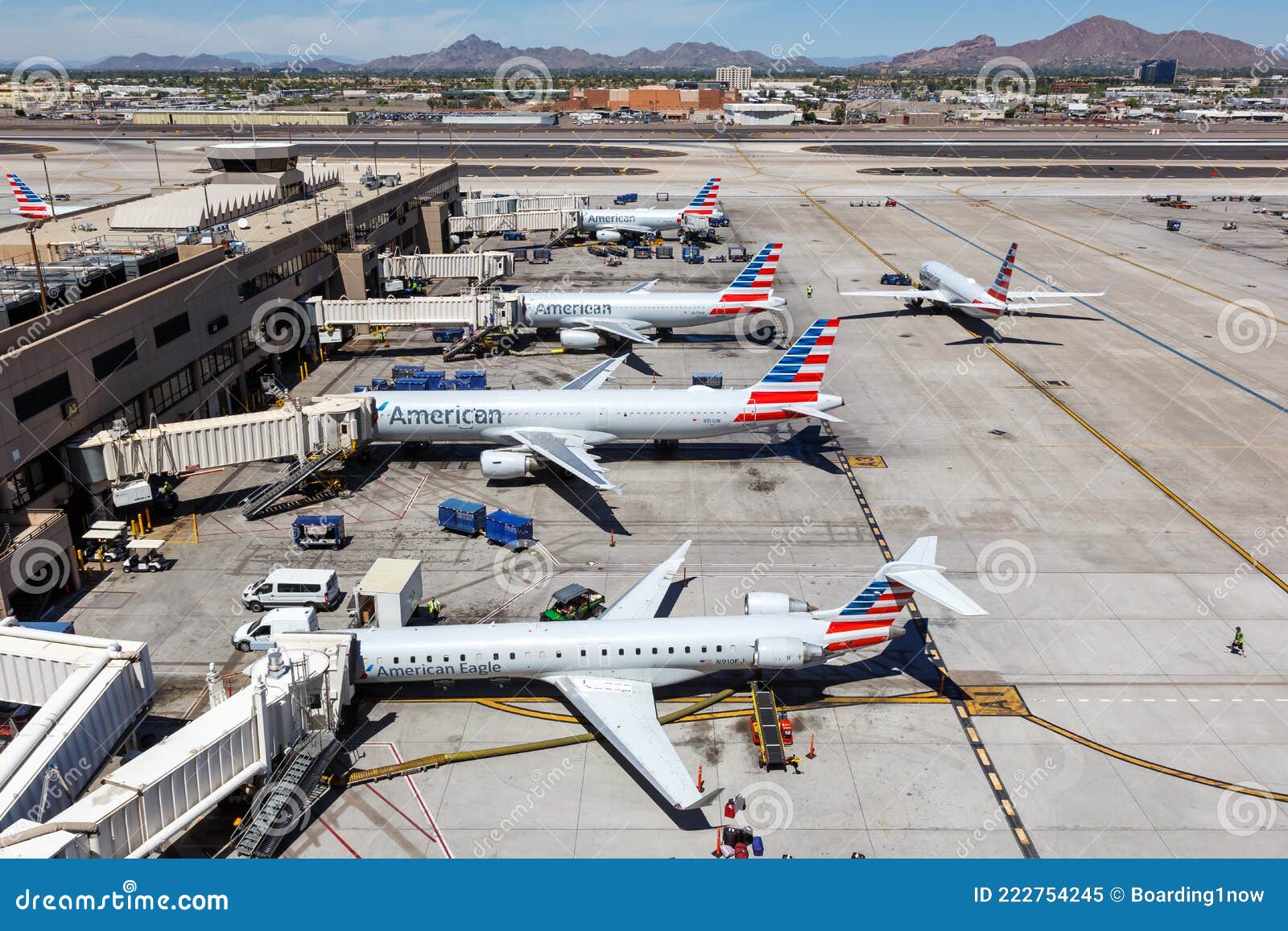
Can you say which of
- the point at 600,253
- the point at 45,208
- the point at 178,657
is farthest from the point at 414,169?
the point at 178,657

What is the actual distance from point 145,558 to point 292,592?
32.9ft

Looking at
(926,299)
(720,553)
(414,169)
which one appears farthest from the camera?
(414,169)

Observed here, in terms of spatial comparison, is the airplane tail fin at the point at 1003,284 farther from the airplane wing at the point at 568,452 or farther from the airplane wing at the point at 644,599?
the airplane wing at the point at 644,599

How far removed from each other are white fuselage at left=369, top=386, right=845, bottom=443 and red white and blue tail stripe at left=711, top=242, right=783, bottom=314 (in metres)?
23.7

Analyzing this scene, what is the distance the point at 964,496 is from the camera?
54062mm

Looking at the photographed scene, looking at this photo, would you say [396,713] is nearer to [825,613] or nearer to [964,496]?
[825,613]

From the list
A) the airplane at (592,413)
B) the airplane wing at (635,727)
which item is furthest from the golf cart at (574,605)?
the airplane at (592,413)

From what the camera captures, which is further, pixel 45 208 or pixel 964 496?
pixel 45 208

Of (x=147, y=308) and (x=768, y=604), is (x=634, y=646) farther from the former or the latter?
(x=147, y=308)

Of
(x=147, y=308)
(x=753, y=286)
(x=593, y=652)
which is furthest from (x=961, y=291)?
(x=147, y=308)

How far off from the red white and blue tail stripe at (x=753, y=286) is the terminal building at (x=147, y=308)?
1387 inches

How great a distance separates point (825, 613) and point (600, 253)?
97.4 meters

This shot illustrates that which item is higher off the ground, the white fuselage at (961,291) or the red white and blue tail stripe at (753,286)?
the red white and blue tail stripe at (753,286)

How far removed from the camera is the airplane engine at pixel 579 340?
263 ft
